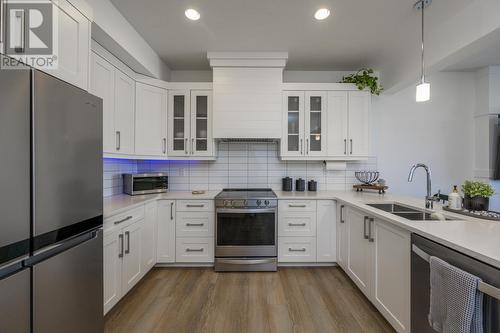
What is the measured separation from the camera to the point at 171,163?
136 inches

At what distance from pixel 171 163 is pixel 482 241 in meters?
3.26

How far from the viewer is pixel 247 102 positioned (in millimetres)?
3070

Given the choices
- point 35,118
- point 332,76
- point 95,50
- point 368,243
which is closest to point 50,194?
point 35,118

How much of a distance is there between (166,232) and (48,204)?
1937mm

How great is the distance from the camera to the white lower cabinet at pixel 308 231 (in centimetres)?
294

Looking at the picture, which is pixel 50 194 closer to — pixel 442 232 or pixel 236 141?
pixel 442 232

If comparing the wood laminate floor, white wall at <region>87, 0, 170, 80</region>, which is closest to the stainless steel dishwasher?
the wood laminate floor

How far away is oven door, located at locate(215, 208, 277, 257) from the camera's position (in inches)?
111

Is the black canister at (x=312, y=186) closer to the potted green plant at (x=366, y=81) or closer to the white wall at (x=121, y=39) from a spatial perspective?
the potted green plant at (x=366, y=81)

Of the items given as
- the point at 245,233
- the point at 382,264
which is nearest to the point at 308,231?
the point at 245,233

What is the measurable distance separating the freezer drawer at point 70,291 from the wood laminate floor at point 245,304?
24.2 inches

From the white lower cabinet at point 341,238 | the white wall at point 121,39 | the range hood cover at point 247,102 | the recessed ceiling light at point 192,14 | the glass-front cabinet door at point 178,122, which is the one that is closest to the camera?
the white wall at point 121,39

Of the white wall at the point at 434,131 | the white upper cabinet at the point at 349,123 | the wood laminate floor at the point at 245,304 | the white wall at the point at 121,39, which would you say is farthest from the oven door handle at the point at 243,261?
the white wall at the point at 121,39

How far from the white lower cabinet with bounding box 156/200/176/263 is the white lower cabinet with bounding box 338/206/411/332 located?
2039 mm
